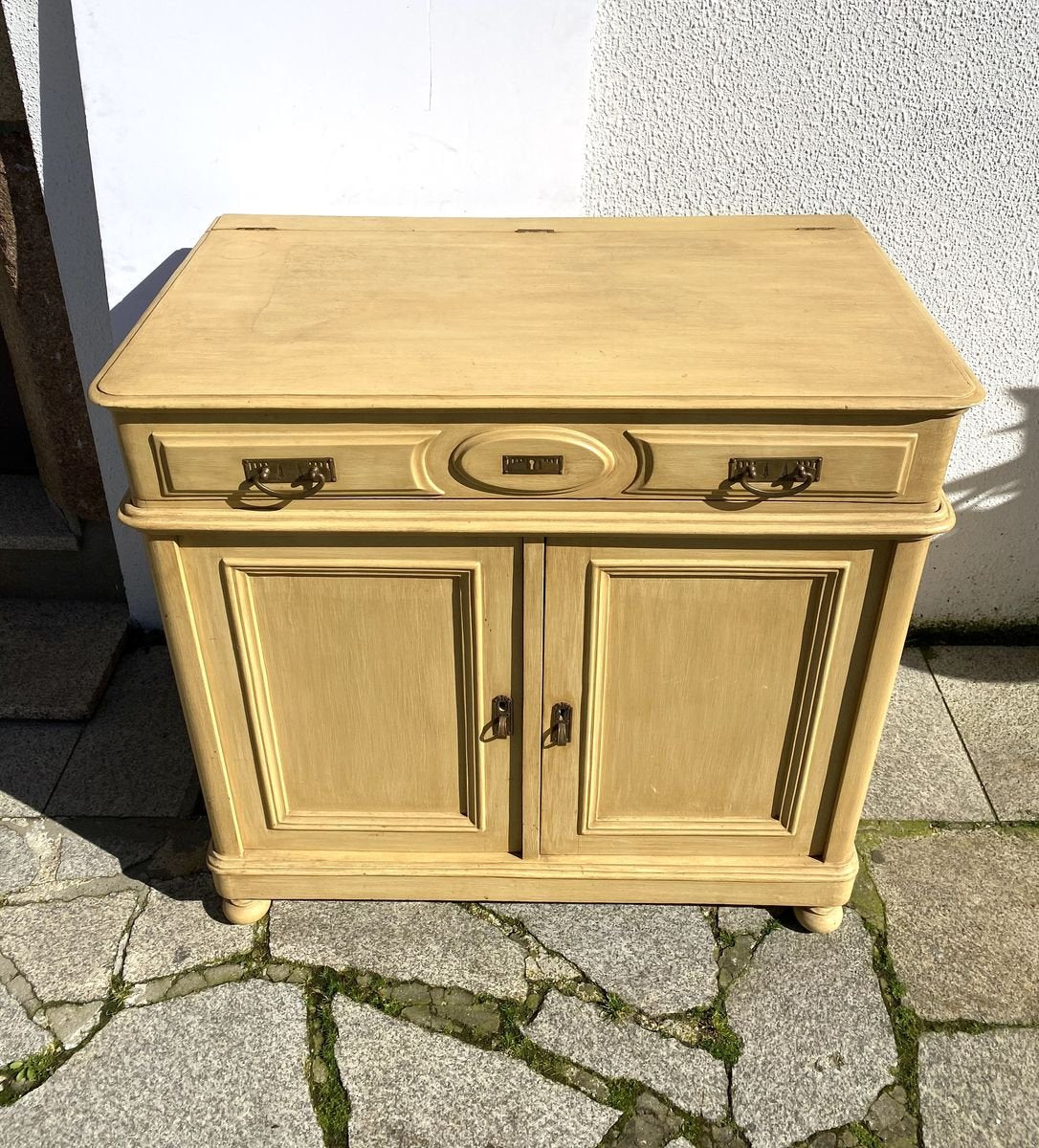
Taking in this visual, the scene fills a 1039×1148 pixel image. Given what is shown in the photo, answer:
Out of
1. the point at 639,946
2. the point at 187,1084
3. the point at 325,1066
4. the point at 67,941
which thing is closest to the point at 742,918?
the point at 639,946

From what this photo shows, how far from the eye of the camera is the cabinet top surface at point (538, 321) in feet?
4.98

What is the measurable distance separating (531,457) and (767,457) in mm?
375

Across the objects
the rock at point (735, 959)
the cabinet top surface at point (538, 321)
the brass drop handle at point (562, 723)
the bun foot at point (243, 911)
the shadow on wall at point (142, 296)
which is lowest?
the rock at point (735, 959)

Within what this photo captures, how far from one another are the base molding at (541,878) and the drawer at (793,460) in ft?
2.90

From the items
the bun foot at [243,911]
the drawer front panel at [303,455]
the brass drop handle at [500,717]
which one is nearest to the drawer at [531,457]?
the drawer front panel at [303,455]

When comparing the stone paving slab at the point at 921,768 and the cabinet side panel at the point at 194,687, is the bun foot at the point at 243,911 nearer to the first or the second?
the cabinet side panel at the point at 194,687

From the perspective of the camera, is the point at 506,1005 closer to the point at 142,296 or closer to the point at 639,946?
the point at 639,946

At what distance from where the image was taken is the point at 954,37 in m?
2.10

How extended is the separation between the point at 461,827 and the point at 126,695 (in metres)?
1.20

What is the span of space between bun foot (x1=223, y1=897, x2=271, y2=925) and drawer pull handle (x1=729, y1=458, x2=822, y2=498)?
1.40 metres

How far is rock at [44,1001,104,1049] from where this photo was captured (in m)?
1.97

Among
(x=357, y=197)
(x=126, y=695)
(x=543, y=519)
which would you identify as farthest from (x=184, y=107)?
(x=126, y=695)

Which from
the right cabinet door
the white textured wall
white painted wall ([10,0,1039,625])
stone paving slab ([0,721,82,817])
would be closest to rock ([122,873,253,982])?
stone paving slab ([0,721,82,817])

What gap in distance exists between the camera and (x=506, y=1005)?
2037 millimetres
